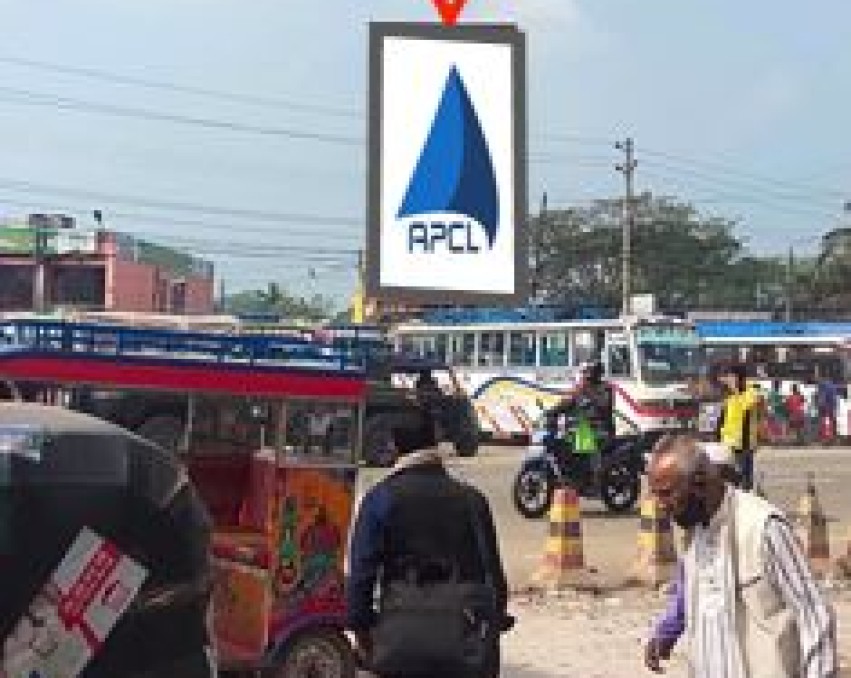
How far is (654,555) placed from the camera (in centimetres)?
1422

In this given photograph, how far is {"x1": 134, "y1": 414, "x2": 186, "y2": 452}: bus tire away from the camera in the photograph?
7.82 meters

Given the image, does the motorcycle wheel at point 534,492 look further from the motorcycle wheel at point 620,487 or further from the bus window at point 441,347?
the bus window at point 441,347

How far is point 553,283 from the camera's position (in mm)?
84312

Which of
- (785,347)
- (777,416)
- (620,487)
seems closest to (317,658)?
(620,487)

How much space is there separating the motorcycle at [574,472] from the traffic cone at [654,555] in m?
5.38

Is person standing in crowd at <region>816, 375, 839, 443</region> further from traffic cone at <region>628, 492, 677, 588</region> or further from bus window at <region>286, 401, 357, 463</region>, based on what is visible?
bus window at <region>286, 401, 357, 463</region>

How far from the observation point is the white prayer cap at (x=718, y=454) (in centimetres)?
505

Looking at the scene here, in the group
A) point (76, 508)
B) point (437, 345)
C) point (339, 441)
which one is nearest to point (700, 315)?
point (437, 345)

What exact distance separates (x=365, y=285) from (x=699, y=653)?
60.6 inches

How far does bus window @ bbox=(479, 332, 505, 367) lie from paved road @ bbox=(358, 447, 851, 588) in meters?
2.15

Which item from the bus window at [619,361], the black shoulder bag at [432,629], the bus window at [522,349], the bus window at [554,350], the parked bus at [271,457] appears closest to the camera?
the black shoulder bag at [432,629]

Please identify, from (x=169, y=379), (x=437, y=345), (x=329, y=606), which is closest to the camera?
(x=169, y=379)

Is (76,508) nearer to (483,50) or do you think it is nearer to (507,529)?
(483,50)

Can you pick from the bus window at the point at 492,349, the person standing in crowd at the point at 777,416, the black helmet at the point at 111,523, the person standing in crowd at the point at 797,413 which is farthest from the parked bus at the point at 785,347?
the black helmet at the point at 111,523
